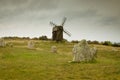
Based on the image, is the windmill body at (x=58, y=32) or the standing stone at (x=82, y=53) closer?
the standing stone at (x=82, y=53)

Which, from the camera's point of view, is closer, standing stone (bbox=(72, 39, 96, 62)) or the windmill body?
standing stone (bbox=(72, 39, 96, 62))

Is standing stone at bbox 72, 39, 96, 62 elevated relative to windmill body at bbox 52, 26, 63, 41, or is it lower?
lower

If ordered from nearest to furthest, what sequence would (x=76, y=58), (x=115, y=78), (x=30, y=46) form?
(x=115, y=78), (x=76, y=58), (x=30, y=46)

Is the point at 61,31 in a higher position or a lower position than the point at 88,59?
higher

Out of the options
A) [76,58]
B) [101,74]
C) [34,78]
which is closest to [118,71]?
[101,74]

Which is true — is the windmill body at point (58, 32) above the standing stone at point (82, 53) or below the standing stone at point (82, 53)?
above

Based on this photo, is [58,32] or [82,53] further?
[58,32]

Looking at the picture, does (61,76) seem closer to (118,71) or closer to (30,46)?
(118,71)

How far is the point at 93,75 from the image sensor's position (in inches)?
891

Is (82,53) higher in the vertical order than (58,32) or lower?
lower

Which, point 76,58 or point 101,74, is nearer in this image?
point 101,74

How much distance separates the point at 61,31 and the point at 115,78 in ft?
238

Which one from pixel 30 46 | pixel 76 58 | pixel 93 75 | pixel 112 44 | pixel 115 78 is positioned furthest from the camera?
pixel 112 44

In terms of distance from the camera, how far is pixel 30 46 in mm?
60688
